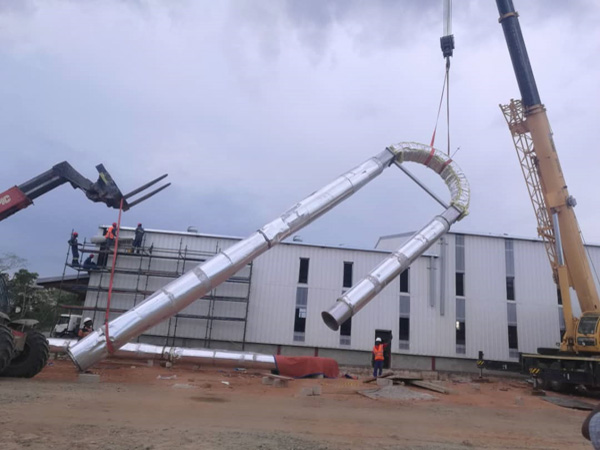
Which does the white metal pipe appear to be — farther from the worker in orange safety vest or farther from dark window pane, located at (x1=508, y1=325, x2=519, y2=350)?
dark window pane, located at (x1=508, y1=325, x2=519, y2=350)

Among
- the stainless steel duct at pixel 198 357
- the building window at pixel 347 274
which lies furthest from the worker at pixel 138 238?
the building window at pixel 347 274

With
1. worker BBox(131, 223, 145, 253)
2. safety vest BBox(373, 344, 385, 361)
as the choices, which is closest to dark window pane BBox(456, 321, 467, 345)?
safety vest BBox(373, 344, 385, 361)

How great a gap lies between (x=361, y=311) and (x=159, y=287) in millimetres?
11752

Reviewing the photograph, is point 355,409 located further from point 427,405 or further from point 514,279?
point 514,279

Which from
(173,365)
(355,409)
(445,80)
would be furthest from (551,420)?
(173,365)

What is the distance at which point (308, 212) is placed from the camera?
12367 millimetres

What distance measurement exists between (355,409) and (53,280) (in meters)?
24.4

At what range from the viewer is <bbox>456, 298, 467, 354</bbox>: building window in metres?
25.2

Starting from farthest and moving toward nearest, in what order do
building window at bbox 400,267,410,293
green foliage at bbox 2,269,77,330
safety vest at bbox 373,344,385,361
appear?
green foliage at bbox 2,269,77,330 → building window at bbox 400,267,410,293 → safety vest at bbox 373,344,385,361

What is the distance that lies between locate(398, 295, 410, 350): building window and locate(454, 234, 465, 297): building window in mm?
3295

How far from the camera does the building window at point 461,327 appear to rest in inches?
991

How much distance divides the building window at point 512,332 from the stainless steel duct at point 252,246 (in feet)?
45.6

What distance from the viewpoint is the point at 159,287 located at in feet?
79.3

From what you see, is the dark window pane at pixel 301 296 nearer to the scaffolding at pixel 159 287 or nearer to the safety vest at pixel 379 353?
the scaffolding at pixel 159 287
